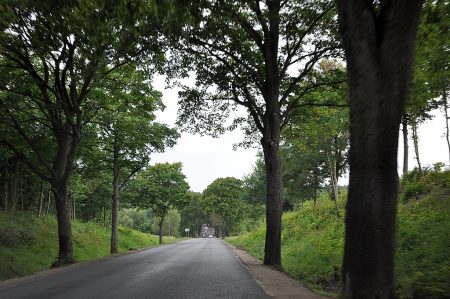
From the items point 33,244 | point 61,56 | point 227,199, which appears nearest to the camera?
point 61,56

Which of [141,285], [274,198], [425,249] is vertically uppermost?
[274,198]

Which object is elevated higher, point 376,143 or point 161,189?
point 161,189

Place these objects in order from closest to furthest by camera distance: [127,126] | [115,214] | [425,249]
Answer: [425,249] → [127,126] → [115,214]

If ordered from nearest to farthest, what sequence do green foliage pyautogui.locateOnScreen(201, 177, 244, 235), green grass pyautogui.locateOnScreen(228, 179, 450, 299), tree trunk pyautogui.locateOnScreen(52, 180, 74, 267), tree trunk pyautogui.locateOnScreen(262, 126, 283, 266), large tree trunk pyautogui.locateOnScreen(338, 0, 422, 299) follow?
large tree trunk pyautogui.locateOnScreen(338, 0, 422, 299), green grass pyautogui.locateOnScreen(228, 179, 450, 299), tree trunk pyautogui.locateOnScreen(262, 126, 283, 266), tree trunk pyautogui.locateOnScreen(52, 180, 74, 267), green foliage pyautogui.locateOnScreen(201, 177, 244, 235)

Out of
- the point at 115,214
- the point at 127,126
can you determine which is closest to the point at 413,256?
the point at 127,126

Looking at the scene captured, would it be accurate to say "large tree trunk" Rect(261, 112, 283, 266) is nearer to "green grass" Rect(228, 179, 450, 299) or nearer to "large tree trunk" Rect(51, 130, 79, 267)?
"green grass" Rect(228, 179, 450, 299)

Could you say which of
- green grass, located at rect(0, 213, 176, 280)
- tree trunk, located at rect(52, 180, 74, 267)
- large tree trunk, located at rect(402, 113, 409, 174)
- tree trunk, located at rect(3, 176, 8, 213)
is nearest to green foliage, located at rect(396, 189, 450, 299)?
large tree trunk, located at rect(402, 113, 409, 174)

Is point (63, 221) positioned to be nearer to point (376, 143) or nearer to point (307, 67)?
point (307, 67)

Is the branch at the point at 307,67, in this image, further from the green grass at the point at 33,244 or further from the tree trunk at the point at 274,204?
the green grass at the point at 33,244

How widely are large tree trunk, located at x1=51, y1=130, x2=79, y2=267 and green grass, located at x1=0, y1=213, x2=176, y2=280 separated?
4.18ft

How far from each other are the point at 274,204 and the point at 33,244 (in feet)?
43.9

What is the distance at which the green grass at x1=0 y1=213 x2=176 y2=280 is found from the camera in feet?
58.2

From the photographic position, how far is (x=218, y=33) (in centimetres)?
1744

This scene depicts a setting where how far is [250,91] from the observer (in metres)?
21.4
